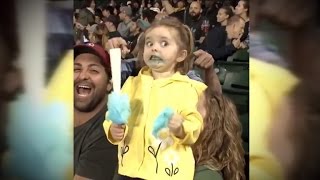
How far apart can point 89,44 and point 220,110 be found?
13.8 inches

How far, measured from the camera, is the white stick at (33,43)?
1.45m

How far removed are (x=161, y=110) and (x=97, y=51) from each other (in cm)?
21

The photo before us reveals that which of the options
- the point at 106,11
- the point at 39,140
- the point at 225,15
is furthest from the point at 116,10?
the point at 39,140

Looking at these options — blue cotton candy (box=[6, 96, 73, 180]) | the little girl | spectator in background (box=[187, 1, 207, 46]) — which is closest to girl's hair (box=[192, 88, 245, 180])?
the little girl

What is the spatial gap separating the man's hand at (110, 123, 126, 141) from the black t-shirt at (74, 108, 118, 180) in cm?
2

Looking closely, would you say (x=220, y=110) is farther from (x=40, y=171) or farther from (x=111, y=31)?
(x=40, y=171)

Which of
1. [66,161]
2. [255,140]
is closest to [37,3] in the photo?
[66,161]

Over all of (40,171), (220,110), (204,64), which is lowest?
(40,171)

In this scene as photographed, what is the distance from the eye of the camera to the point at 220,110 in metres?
1.34

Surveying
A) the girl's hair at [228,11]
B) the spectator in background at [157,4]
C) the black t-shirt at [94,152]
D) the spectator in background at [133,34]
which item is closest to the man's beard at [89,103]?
the black t-shirt at [94,152]

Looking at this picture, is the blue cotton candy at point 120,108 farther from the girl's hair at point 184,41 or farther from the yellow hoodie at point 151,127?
the girl's hair at point 184,41

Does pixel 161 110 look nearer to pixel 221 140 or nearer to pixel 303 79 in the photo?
pixel 221 140

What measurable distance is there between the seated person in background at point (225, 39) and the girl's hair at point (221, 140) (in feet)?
0.29

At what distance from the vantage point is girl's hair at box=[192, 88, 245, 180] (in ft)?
4.33
